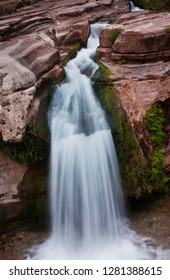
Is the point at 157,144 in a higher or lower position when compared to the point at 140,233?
higher

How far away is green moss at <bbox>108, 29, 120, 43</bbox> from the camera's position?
855 cm

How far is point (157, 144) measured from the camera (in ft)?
24.5

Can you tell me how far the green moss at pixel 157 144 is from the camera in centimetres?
727

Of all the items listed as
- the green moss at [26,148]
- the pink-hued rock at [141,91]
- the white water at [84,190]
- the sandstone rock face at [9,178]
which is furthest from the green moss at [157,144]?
the sandstone rock face at [9,178]

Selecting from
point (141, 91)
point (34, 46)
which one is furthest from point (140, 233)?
point (34, 46)

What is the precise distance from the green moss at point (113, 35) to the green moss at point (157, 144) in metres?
2.13

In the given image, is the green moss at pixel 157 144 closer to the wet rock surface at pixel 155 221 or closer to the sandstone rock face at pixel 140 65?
the sandstone rock face at pixel 140 65

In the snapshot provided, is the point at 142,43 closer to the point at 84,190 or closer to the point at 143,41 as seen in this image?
the point at 143,41

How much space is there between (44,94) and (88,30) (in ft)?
10.7

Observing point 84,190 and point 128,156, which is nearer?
point 84,190

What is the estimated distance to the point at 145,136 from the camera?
735 centimetres

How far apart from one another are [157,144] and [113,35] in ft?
9.52

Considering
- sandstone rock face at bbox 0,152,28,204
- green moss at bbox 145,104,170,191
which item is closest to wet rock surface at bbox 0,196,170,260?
green moss at bbox 145,104,170,191
